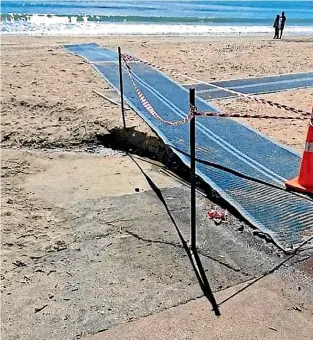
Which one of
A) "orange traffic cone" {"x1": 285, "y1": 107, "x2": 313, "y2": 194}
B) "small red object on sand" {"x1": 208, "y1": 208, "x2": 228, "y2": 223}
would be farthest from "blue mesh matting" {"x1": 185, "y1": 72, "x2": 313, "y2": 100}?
"small red object on sand" {"x1": 208, "y1": 208, "x2": 228, "y2": 223}

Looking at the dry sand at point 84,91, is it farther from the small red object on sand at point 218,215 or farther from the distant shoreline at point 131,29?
the distant shoreline at point 131,29

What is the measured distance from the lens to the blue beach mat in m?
4.48

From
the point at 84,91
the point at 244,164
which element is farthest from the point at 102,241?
the point at 84,91

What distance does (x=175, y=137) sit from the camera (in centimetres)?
673

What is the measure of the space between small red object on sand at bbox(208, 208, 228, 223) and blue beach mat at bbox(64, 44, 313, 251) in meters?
0.14

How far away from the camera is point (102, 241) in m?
4.39

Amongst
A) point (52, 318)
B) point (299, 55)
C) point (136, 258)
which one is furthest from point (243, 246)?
point (299, 55)

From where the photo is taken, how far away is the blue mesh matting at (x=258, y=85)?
950 cm

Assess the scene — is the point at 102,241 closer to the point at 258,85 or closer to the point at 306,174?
the point at 306,174

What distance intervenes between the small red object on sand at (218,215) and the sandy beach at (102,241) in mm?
79

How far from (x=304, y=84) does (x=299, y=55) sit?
514cm

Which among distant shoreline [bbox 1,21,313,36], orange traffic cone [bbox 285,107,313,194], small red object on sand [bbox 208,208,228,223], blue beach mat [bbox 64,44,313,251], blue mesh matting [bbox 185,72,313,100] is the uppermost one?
orange traffic cone [bbox 285,107,313,194]

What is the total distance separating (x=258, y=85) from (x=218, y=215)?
648 centimetres

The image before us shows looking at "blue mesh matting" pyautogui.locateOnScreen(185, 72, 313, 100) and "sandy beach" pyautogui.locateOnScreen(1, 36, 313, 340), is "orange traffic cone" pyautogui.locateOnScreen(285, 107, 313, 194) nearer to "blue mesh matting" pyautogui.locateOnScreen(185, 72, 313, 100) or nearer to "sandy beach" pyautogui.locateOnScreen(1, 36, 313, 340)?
"sandy beach" pyautogui.locateOnScreen(1, 36, 313, 340)
